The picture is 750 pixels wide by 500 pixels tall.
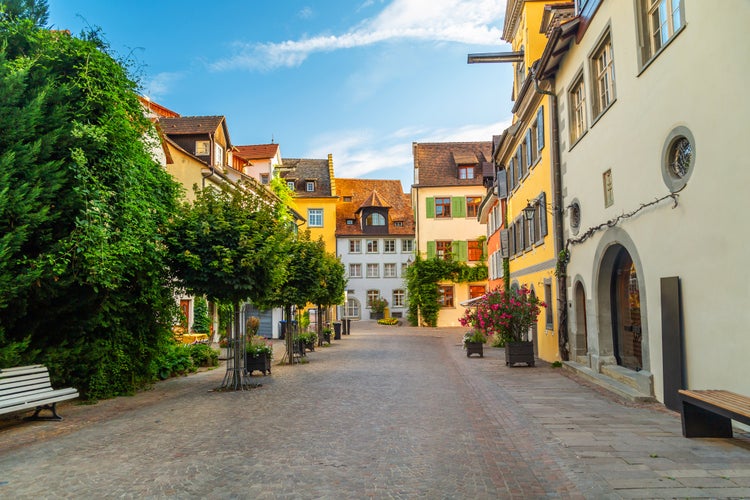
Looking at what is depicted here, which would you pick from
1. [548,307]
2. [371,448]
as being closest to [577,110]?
[548,307]

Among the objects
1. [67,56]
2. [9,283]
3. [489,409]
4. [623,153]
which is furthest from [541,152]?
[9,283]

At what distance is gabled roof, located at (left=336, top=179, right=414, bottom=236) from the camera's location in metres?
58.0

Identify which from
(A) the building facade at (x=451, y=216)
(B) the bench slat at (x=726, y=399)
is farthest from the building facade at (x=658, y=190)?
(A) the building facade at (x=451, y=216)

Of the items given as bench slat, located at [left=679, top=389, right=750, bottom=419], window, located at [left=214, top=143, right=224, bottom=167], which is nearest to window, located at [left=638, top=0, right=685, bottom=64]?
bench slat, located at [left=679, top=389, right=750, bottom=419]

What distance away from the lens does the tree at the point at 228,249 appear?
40.8 ft

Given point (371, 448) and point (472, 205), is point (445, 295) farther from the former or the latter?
point (371, 448)

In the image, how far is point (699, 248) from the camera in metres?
8.08

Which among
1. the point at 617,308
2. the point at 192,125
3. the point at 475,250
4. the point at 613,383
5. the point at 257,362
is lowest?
the point at 613,383

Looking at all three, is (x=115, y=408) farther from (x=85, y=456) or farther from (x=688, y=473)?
(x=688, y=473)

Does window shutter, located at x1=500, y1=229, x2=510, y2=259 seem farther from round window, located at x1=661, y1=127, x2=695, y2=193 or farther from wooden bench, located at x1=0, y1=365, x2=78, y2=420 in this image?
wooden bench, located at x1=0, y1=365, x2=78, y2=420

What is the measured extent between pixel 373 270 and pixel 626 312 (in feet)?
148

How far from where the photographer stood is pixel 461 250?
46719 mm

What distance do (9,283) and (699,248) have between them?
954 centimetres

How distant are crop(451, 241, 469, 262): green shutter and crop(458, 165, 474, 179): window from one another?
5.51 meters
